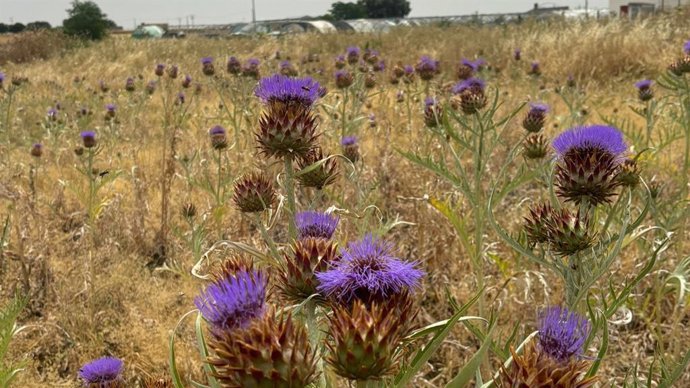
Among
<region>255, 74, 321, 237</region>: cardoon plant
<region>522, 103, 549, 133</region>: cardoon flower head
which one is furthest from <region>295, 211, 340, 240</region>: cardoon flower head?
<region>522, 103, 549, 133</region>: cardoon flower head

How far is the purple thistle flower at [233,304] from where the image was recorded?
87cm

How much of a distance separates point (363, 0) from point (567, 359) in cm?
6427

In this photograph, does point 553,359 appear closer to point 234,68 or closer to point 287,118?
point 287,118

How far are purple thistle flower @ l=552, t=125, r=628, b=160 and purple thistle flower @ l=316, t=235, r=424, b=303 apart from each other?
0.77m

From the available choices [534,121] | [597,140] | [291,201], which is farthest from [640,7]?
[291,201]

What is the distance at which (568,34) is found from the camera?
34.8 ft

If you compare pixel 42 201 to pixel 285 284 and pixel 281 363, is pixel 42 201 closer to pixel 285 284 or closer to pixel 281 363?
pixel 285 284

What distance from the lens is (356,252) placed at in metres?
1.02

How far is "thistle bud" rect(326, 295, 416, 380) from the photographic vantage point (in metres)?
0.87

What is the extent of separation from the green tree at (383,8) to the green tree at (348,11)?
2.00 feet

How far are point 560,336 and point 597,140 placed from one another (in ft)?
2.36

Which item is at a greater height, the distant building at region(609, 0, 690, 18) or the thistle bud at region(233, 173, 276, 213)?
the distant building at region(609, 0, 690, 18)

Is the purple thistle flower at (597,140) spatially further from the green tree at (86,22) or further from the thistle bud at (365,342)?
the green tree at (86,22)

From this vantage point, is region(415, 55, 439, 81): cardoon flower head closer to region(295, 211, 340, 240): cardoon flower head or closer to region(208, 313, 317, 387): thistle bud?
region(295, 211, 340, 240): cardoon flower head
